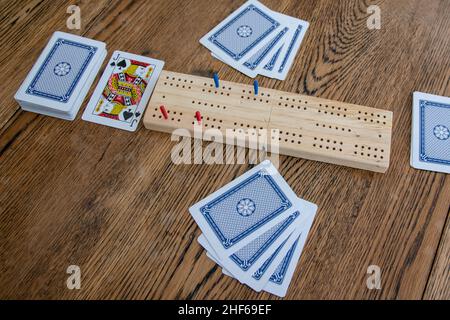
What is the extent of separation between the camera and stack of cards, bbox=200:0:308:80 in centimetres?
128

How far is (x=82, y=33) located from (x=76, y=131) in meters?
0.35

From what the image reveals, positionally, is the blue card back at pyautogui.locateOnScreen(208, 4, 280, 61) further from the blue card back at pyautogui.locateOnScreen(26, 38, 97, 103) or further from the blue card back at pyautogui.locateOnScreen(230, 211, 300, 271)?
the blue card back at pyautogui.locateOnScreen(230, 211, 300, 271)

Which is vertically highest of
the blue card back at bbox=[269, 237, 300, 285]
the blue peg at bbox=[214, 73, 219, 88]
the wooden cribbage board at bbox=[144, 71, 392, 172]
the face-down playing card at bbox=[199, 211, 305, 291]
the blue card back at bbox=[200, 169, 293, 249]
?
the blue peg at bbox=[214, 73, 219, 88]

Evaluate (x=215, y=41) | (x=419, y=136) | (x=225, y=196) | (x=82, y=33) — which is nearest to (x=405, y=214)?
(x=419, y=136)

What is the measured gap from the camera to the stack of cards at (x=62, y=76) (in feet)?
4.00

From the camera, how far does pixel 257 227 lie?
3.55ft

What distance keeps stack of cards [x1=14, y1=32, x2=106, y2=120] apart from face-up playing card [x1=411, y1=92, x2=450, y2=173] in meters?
0.92

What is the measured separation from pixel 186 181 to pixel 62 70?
51 cm

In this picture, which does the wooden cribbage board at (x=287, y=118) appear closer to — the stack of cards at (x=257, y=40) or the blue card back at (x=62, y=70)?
the stack of cards at (x=257, y=40)

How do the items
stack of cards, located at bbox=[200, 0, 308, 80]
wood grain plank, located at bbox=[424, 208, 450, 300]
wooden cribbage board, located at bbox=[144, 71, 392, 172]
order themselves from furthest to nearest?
stack of cards, located at bbox=[200, 0, 308, 80] < wooden cribbage board, located at bbox=[144, 71, 392, 172] < wood grain plank, located at bbox=[424, 208, 450, 300]

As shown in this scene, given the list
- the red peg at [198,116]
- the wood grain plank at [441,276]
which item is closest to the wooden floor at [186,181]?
the wood grain plank at [441,276]

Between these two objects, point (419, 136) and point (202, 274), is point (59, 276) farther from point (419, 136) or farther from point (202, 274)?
point (419, 136)

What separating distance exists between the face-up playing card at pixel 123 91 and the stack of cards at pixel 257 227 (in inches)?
13.2

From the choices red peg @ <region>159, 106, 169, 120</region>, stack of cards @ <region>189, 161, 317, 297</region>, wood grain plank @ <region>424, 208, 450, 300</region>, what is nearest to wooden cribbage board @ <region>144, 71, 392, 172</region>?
red peg @ <region>159, 106, 169, 120</region>
